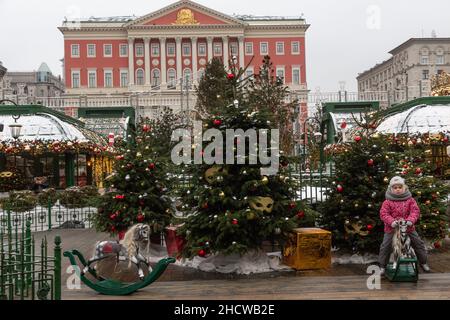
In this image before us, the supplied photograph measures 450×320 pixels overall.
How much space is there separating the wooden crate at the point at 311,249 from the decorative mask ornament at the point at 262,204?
69cm

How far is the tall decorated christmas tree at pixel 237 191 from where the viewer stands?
9805 mm

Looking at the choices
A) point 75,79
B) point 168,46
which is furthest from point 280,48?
point 75,79

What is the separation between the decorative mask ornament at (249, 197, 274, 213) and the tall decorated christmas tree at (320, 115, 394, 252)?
153 cm

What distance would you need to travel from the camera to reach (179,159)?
11305 mm

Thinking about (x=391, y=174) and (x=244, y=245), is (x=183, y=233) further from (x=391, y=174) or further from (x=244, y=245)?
(x=391, y=174)

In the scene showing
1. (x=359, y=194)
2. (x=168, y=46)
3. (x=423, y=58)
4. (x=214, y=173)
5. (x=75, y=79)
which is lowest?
(x=359, y=194)

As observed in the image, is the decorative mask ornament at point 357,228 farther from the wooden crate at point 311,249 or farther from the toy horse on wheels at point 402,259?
the toy horse on wheels at point 402,259

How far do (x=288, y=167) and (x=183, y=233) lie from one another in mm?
2381

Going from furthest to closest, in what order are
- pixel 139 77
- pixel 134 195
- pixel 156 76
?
pixel 139 77
pixel 156 76
pixel 134 195

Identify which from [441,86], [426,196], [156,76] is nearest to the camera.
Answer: [426,196]

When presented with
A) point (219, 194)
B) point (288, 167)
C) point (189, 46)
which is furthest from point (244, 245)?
point (189, 46)

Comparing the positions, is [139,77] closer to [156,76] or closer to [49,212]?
[156,76]

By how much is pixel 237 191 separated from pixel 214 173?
0.53 m

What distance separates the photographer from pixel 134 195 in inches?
448
